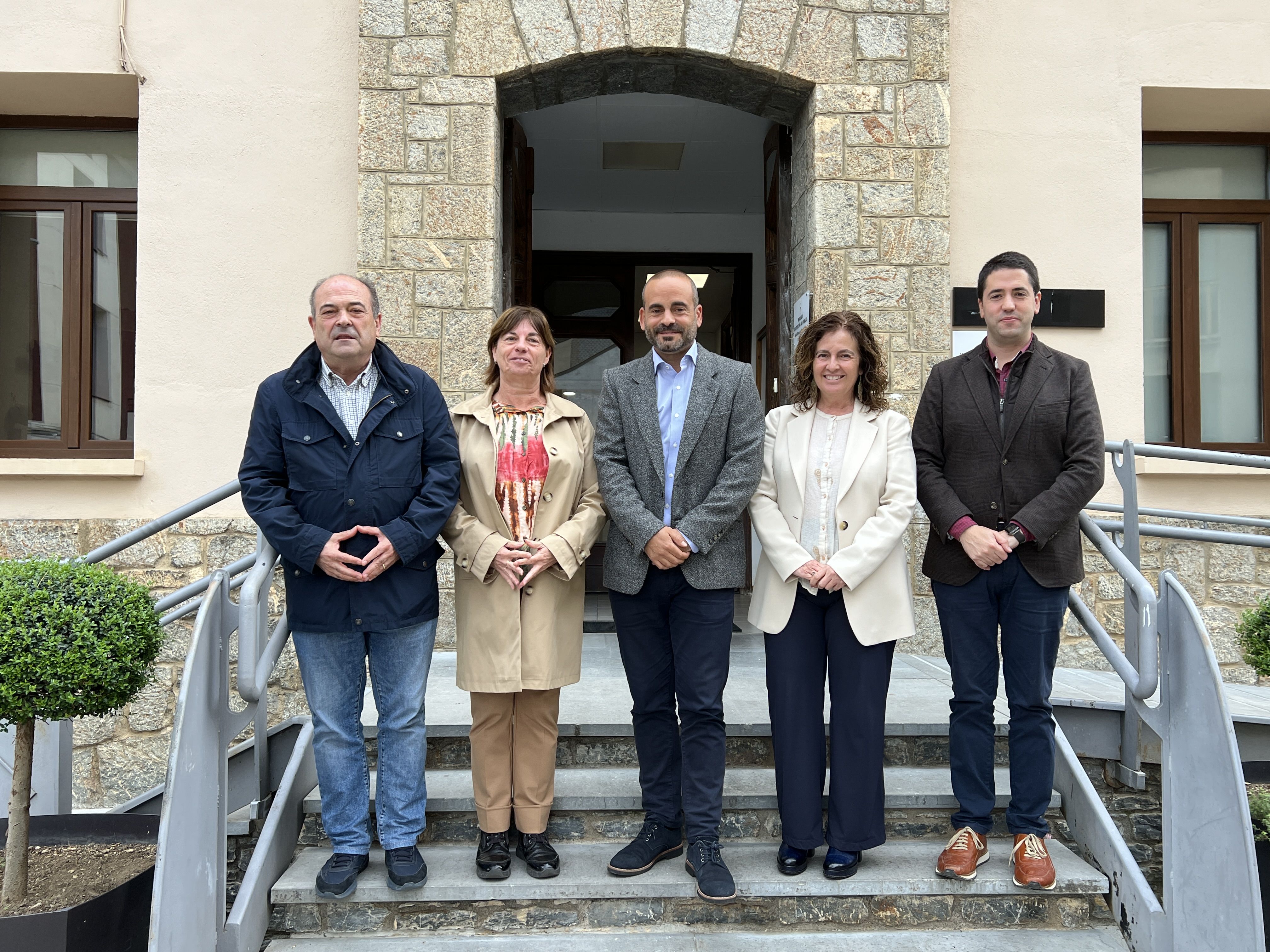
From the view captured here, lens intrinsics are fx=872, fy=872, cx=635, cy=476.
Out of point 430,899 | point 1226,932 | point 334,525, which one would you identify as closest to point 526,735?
point 430,899

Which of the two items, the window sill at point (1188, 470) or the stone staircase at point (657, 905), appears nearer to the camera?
the stone staircase at point (657, 905)

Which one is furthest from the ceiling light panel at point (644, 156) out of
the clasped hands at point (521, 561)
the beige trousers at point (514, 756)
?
the beige trousers at point (514, 756)

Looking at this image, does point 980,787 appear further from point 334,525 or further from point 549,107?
point 549,107

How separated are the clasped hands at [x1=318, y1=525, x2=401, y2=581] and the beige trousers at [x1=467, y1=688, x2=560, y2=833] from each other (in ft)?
1.63

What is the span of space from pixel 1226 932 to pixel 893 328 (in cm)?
315

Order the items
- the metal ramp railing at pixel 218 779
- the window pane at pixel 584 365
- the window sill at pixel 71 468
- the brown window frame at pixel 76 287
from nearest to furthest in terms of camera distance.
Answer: the metal ramp railing at pixel 218 779 → the window sill at pixel 71 468 → the brown window frame at pixel 76 287 → the window pane at pixel 584 365

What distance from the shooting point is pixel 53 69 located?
15.6 feet

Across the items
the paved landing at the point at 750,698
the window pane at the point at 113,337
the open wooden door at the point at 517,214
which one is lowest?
the paved landing at the point at 750,698

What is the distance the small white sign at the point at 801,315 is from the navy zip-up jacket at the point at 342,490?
2686 mm

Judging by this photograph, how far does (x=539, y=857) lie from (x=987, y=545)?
165 cm

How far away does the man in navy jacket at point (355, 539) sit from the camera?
251 cm

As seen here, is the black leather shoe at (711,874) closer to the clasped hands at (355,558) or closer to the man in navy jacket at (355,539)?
the man in navy jacket at (355,539)

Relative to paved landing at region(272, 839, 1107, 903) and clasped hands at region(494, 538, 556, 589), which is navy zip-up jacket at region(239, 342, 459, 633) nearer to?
clasped hands at region(494, 538, 556, 589)

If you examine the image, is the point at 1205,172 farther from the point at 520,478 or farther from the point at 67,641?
the point at 67,641
